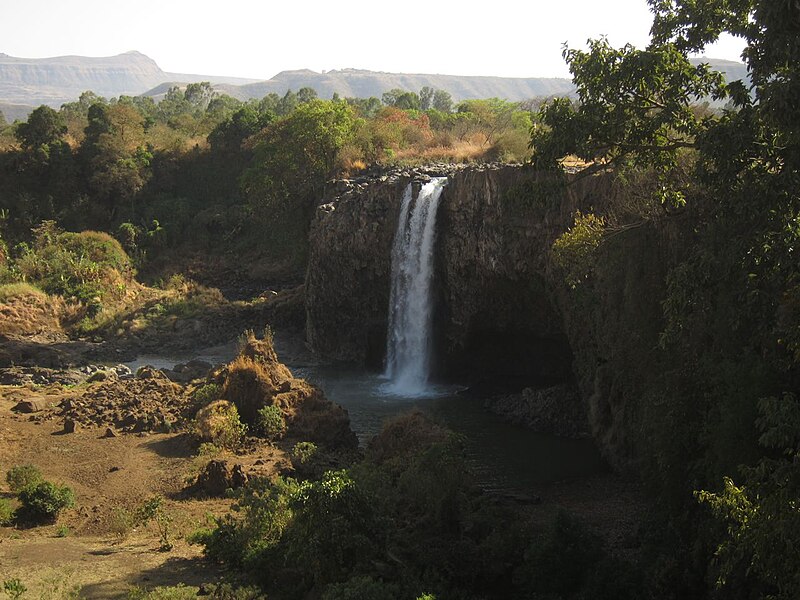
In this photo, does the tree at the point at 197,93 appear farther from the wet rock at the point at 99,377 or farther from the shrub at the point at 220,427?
the shrub at the point at 220,427

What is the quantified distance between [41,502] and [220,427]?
17.3 feet

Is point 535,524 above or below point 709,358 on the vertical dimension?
→ below

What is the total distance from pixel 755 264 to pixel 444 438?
995cm

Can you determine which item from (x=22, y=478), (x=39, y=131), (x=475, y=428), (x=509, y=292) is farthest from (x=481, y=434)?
(x=39, y=131)

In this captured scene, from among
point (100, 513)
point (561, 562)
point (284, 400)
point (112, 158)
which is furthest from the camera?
point (112, 158)

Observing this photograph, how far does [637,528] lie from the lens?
15.8m

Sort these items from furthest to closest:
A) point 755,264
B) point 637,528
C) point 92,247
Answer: point 92,247
point 637,528
point 755,264

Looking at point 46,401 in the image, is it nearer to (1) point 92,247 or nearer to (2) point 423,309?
(2) point 423,309

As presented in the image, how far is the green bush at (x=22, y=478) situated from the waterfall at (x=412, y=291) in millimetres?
13303

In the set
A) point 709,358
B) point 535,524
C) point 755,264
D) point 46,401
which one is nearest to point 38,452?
point 46,401

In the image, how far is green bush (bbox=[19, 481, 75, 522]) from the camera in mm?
16750

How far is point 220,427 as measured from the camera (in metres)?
21.3

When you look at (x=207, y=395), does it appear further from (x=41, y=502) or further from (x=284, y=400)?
(x=41, y=502)

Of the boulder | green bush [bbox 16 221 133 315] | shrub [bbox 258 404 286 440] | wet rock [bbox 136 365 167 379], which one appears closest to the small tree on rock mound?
shrub [bbox 258 404 286 440]
